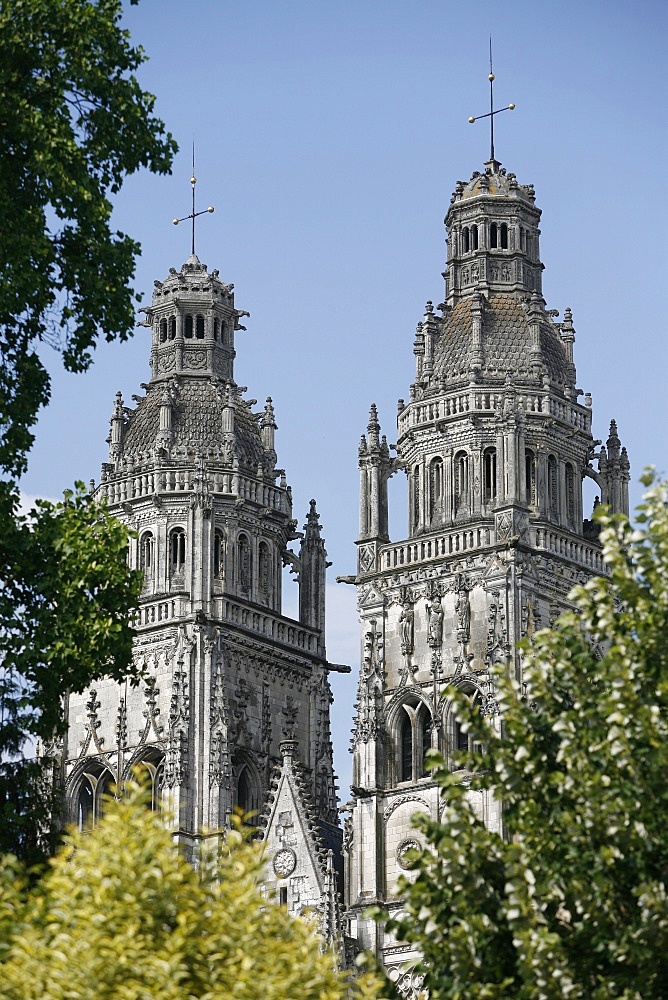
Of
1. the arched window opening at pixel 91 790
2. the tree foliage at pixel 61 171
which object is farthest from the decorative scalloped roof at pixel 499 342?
the tree foliage at pixel 61 171

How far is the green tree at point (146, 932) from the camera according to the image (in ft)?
98.3

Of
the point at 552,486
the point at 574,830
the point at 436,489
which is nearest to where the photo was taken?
the point at 574,830

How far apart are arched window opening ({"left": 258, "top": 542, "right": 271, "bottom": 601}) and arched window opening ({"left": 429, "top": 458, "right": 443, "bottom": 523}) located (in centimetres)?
998

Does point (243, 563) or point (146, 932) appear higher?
point (243, 563)

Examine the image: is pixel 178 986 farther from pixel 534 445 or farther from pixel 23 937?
pixel 534 445

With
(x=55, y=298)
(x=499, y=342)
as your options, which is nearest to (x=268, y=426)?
(x=499, y=342)

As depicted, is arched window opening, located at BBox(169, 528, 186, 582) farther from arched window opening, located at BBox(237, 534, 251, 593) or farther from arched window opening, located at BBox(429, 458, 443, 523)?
arched window opening, located at BBox(429, 458, 443, 523)

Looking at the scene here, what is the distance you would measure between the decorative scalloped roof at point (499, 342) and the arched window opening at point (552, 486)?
9.24 feet

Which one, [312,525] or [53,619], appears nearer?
[53,619]

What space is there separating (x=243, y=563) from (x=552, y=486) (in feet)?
40.6

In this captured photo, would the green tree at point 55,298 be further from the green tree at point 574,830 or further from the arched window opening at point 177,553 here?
the arched window opening at point 177,553

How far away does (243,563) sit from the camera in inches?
3359

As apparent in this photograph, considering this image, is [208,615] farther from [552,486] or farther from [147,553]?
[552,486]

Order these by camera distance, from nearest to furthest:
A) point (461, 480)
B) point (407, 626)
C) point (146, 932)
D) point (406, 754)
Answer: point (146, 932) → point (406, 754) → point (407, 626) → point (461, 480)
